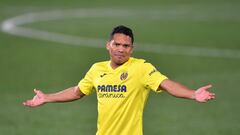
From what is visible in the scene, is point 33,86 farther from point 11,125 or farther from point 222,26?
point 222,26

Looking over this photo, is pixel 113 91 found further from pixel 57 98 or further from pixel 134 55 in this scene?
pixel 134 55

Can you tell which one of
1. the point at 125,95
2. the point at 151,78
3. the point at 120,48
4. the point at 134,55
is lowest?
the point at 134,55

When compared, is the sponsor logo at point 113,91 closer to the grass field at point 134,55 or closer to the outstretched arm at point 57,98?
the outstretched arm at point 57,98

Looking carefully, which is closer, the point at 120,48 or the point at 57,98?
the point at 120,48

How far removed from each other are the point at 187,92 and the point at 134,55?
1504 cm

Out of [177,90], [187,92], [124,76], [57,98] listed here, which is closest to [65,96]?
[57,98]

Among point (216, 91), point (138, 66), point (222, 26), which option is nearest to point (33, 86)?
point (216, 91)

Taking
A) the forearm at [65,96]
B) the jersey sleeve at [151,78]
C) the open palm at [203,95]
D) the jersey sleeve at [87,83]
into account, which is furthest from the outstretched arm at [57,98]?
the open palm at [203,95]

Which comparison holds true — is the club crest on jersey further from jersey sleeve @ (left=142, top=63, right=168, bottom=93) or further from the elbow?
the elbow

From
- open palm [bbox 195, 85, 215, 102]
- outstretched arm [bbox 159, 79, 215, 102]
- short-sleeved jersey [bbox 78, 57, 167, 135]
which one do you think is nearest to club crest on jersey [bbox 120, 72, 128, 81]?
short-sleeved jersey [bbox 78, 57, 167, 135]

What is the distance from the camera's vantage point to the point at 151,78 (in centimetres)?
1129

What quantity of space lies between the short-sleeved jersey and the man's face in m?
0.11

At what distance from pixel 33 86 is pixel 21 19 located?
13.0 metres

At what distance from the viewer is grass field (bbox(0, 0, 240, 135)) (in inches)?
704
